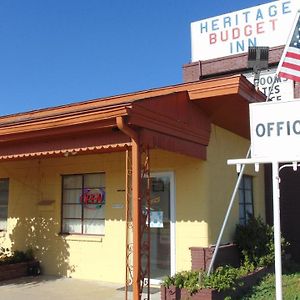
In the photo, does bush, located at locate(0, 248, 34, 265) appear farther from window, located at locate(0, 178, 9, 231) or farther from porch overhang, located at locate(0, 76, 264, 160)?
porch overhang, located at locate(0, 76, 264, 160)

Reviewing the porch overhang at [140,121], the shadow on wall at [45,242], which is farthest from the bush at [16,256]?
the porch overhang at [140,121]

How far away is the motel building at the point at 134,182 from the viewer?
7234 millimetres

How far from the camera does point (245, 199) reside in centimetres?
1109

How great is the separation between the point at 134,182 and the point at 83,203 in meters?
3.94

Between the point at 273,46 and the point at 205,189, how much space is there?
8867mm

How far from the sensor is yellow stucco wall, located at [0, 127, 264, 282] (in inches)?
355

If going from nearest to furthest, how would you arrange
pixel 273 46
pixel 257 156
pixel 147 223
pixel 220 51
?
1. pixel 257 156
2. pixel 147 223
3. pixel 273 46
4. pixel 220 51

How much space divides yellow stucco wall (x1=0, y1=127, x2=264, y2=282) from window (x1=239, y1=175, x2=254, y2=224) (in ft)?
0.83

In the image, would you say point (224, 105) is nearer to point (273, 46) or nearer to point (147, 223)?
point (147, 223)

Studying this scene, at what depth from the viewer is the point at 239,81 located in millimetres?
8172

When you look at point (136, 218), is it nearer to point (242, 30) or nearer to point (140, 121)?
point (140, 121)

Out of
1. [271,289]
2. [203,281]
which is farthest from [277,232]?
[271,289]

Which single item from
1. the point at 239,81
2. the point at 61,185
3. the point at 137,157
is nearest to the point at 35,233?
the point at 61,185

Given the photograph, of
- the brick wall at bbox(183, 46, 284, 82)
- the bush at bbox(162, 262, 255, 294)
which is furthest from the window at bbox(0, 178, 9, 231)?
the brick wall at bbox(183, 46, 284, 82)
